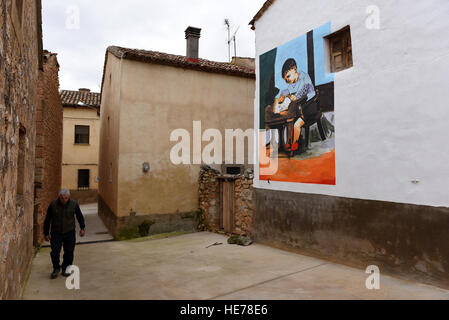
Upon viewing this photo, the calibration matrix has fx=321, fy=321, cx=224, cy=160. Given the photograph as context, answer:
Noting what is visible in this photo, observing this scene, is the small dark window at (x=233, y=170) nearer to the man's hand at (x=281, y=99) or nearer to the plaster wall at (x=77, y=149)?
the man's hand at (x=281, y=99)

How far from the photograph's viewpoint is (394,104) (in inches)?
216

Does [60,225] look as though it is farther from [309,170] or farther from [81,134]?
[81,134]

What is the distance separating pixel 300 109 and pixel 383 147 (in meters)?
2.20

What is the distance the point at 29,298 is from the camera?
4.78 metres

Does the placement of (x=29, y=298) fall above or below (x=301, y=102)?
below

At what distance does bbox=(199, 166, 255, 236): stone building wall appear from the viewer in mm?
9273

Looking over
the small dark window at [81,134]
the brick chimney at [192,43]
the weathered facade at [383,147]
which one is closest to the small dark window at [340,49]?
the weathered facade at [383,147]

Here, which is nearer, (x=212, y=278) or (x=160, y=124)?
(x=212, y=278)

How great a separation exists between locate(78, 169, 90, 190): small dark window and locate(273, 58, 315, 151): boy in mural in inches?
665

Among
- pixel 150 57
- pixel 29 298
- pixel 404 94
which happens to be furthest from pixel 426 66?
pixel 150 57

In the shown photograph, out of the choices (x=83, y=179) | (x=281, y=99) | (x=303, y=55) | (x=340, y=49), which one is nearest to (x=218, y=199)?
(x=281, y=99)

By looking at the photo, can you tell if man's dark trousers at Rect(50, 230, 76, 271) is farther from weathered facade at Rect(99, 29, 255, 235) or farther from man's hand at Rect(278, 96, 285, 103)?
man's hand at Rect(278, 96, 285, 103)
